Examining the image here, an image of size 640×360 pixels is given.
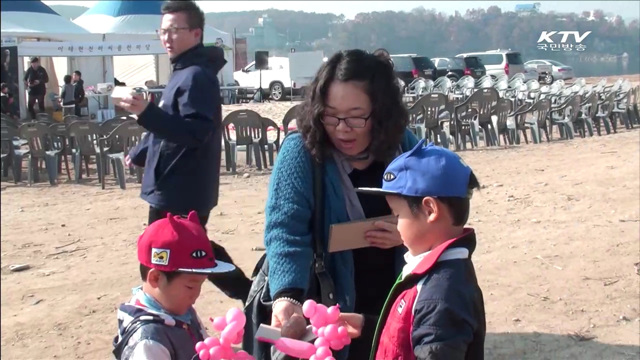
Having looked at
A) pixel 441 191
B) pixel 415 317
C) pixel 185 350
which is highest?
pixel 441 191

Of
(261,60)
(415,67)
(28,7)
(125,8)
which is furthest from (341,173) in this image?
(261,60)

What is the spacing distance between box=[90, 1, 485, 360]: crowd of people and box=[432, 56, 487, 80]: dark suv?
2926cm

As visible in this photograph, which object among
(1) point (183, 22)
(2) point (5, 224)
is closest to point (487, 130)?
(2) point (5, 224)

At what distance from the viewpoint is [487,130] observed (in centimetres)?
1561

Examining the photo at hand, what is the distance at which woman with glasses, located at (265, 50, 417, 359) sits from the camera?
2793mm

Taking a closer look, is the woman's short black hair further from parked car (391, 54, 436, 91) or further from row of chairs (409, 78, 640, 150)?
parked car (391, 54, 436, 91)

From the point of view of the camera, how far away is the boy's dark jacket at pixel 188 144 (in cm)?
390

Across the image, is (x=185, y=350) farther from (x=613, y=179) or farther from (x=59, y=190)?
(x=59, y=190)

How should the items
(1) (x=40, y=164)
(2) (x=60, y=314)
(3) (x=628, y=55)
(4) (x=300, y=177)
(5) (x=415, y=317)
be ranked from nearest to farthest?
(5) (x=415, y=317) → (4) (x=300, y=177) → (2) (x=60, y=314) → (1) (x=40, y=164) → (3) (x=628, y=55)

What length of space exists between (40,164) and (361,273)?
1129 centimetres

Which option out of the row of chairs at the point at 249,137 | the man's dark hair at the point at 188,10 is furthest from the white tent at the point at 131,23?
the man's dark hair at the point at 188,10

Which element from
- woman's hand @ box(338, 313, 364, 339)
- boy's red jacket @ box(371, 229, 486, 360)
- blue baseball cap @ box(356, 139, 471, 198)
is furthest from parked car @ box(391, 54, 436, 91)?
boy's red jacket @ box(371, 229, 486, 360)

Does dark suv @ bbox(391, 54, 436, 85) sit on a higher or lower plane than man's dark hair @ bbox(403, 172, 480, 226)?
higher

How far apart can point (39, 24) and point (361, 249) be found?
19.9 metres
